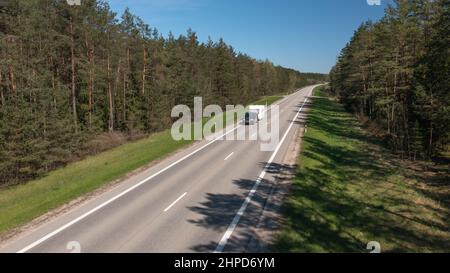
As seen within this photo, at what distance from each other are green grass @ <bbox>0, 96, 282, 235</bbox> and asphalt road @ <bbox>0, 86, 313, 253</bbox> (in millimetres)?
1360

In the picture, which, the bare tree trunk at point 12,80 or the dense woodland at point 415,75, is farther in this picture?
the bare tree trunk at point 12,80

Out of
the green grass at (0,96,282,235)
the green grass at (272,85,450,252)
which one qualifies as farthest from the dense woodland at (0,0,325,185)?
the green grass at (272,85,450,252)

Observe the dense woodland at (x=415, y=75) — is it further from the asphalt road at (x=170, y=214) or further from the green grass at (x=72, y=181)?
the green grass at (x=72, y=181)

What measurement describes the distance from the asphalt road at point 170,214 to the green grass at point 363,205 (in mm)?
1856

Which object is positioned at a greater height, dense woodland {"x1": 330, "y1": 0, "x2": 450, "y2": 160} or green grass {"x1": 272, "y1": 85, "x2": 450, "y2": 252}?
dense woodland {"x1": 330, "y1": 0, "x2": 450, "y2": 160}

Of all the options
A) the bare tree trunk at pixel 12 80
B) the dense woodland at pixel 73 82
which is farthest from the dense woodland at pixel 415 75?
the bare tree trunk at pixel 12 80

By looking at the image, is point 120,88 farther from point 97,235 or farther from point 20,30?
point 97,235

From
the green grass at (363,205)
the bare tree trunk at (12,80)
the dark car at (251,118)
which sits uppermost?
the bare tree trunk at (12,80)

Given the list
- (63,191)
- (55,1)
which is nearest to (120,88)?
(55,1)

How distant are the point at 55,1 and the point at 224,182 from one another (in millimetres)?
25756

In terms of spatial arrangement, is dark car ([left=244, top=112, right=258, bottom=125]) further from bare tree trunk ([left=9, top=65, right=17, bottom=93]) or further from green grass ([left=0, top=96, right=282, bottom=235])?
bare tree trunk ([left=9, top=65, right=17, bottom=93])

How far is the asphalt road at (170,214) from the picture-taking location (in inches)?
486

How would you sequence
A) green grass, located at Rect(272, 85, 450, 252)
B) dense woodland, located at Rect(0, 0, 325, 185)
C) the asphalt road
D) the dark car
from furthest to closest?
the dark car
dense woodland, located at Rect(0, 0, 325, 185)
green grass, located at Rect(272, 85, 450, 252)
the asphalt road

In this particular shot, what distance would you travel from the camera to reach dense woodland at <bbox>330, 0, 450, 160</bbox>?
989 inches
